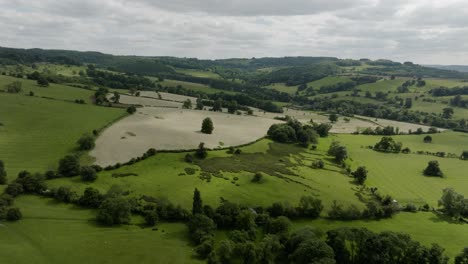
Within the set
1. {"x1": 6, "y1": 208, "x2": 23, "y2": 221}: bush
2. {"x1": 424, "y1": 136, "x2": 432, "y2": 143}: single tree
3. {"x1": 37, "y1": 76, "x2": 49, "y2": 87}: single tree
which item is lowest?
{"x1": 424, "y1": 136, "x2": 432, "y2": 143}: single tree

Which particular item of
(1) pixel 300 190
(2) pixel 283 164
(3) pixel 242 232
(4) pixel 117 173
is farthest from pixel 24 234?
(2) pixel 283 164

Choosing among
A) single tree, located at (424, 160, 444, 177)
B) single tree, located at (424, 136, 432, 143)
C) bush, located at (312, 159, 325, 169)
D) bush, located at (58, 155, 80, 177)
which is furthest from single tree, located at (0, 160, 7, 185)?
single tree, located at (424, 136, 432, 143)

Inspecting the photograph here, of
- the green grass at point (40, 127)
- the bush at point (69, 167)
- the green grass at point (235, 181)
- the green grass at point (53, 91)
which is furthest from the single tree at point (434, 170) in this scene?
the green grass at point (53, 91)

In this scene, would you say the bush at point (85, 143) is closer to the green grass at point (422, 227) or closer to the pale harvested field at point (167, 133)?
the pale harvested field at point (167, 133)

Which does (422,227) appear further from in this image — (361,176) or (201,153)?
(201,153)

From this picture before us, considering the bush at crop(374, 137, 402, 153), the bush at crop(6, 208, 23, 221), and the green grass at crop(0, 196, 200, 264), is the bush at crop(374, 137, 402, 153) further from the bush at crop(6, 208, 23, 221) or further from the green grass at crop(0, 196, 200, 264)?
the bush at crop(6, 208, 23, 221)

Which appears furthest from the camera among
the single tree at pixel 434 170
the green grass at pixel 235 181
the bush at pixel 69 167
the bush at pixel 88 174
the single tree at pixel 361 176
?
the single tree at pixel 434 170
